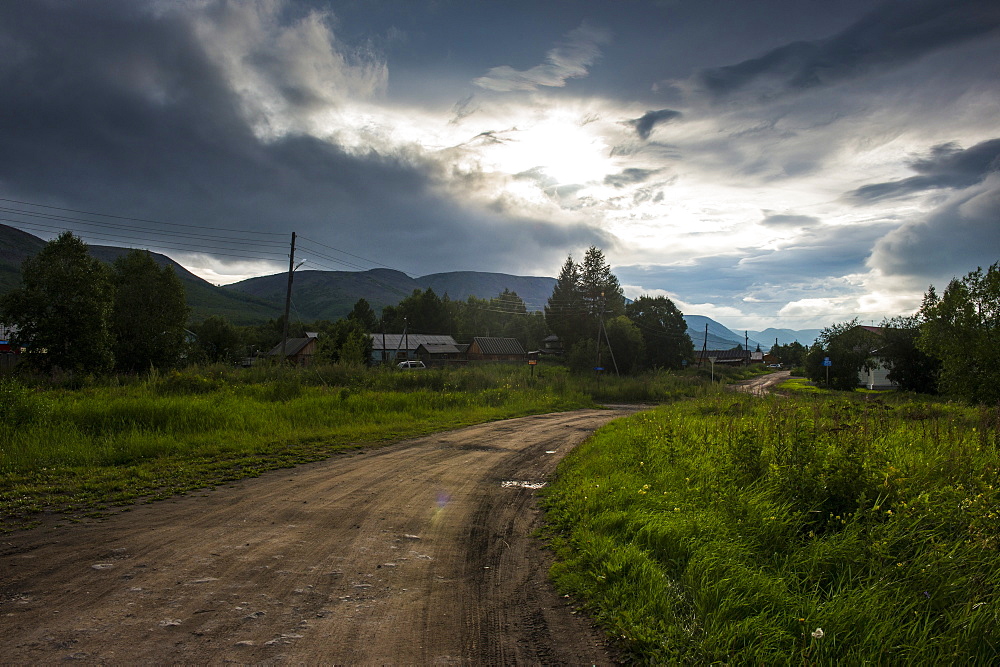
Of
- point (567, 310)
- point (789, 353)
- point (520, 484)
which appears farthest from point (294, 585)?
point (789, 353)

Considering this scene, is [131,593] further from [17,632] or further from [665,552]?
[665,552]

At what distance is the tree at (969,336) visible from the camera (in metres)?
26.8

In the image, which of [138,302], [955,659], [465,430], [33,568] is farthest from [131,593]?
[138,302]

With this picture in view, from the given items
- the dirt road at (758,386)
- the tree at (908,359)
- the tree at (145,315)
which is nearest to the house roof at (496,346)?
the dirt road at (758,386)

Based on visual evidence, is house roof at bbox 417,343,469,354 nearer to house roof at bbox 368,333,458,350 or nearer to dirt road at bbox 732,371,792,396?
house roof at bbox 368,333,458,350

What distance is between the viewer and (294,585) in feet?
14.3

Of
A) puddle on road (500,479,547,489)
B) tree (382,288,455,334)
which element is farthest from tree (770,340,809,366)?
puddle on road (500,479,547,489)

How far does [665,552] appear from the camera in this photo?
15.7 ft

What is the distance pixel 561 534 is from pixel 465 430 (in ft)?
30.9

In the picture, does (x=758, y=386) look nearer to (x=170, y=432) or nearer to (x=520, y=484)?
(x=520, y=484)

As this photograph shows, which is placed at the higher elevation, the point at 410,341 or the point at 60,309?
the point at 60,309

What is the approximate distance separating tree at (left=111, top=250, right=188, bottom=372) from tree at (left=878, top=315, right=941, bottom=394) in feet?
212

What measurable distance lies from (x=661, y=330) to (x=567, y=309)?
15.0 metres

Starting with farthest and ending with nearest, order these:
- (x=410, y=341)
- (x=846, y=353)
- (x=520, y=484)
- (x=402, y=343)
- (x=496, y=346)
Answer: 1. (x=410, y=341)
2. (x=402, y=343)
3. (x=496, y=346)
4. (x=846, y=353)
5. (x=520, y=484)
